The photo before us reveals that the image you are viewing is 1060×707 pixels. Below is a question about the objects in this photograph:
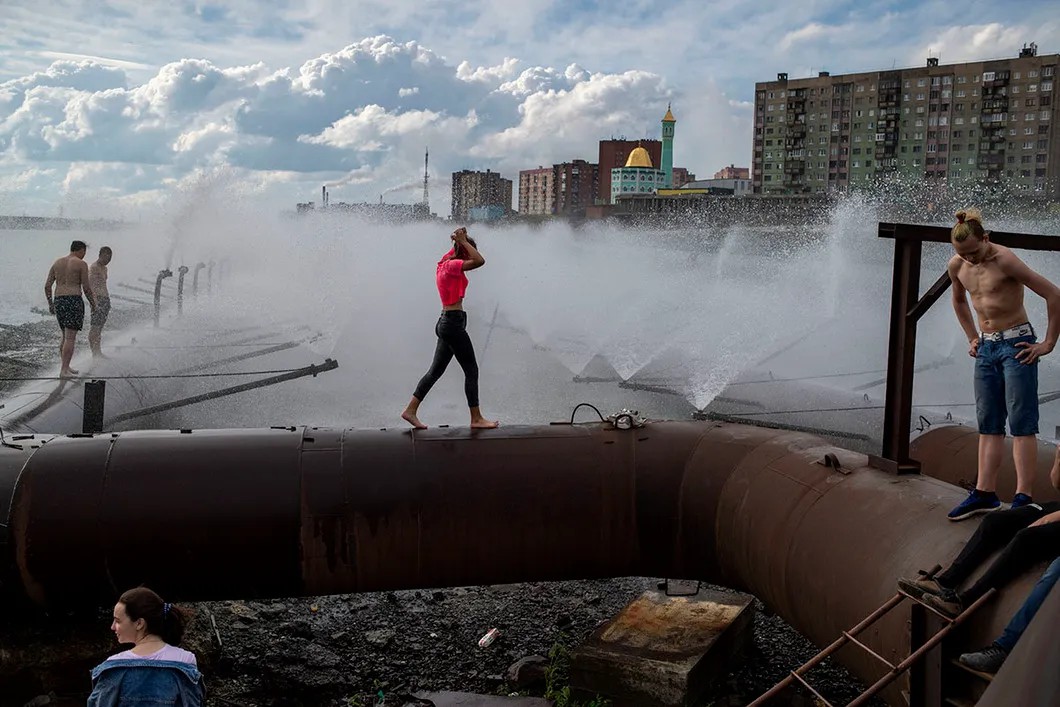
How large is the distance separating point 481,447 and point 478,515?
1.63 ft

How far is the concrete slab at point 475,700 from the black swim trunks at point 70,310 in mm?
7930

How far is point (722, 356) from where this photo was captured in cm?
2805

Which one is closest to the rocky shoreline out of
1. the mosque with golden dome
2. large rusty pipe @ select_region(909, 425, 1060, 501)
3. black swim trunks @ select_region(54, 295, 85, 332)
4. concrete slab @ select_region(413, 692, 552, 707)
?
concrete slab @ select_region(413, 692, 552, 707)

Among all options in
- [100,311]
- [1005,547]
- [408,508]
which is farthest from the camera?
[100,311]

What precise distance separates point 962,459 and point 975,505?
3.49 metres

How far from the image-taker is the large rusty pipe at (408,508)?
20.5 ft

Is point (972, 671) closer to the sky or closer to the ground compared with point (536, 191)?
closer to the ground

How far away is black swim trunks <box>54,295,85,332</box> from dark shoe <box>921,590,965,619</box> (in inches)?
446

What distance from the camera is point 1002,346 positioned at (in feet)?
17.0

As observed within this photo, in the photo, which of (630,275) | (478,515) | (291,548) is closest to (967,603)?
(478,515)

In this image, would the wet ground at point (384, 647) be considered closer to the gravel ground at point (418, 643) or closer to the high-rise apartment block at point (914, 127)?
the gravel ground at point (418, 643)

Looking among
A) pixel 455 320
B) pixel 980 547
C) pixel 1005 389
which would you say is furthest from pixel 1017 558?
pixel 455 320

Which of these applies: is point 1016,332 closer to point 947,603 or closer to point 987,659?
point 947,603

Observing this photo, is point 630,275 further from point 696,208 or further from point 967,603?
point 696,208
